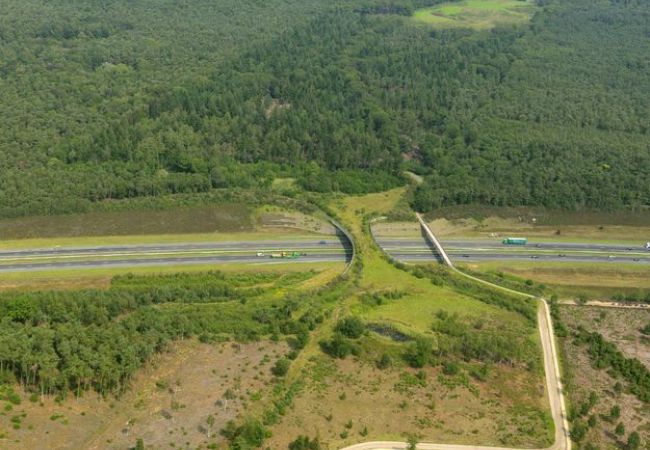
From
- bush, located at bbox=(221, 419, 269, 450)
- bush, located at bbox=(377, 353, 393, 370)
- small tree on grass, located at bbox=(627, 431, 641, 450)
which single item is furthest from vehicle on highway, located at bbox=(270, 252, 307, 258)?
small tree on grass, located at bbox=(627, 431, 641, 450)

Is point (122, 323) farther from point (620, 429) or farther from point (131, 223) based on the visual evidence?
point (620, 429)

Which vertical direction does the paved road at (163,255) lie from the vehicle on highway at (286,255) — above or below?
above

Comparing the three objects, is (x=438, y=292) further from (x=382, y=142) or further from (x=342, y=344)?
(x=382, y=142)

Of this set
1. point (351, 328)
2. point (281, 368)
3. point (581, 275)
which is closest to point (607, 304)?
point (581, 275)

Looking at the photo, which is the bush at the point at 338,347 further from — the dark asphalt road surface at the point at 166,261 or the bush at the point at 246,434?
the dark asphalt road surface at the point at 166,261

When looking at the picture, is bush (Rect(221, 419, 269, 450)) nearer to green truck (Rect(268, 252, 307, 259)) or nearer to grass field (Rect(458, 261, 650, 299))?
green truck (Rect(268, 252, 307, 259))

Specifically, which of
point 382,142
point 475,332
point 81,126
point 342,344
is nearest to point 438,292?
point 475,332

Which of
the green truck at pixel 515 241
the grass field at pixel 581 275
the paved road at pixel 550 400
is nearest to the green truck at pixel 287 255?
the paved road at pixel 550 400
